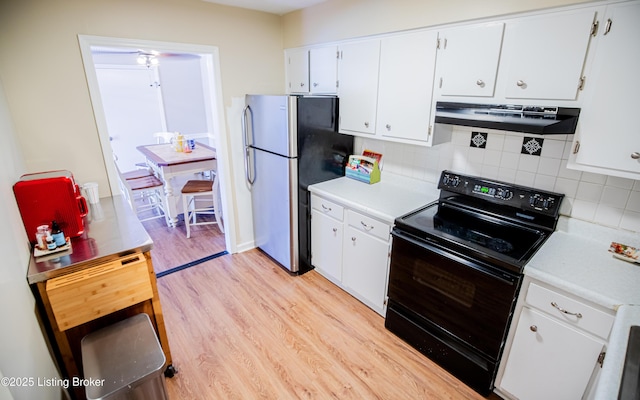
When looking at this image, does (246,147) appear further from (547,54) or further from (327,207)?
(547,54)

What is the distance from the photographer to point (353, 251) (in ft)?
8.42

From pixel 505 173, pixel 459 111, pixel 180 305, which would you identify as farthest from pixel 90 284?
pixel 505 173

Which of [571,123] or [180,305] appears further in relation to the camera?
[180,305]

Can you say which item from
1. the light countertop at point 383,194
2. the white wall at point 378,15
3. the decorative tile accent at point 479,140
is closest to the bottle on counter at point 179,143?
the white wall at point 378,15

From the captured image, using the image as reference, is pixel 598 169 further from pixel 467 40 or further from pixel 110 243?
pixel 110 243

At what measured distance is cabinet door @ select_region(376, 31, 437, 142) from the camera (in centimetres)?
208

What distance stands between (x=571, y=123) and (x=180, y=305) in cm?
296

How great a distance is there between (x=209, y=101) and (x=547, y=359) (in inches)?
126

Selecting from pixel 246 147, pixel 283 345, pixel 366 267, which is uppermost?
pixel 246 147

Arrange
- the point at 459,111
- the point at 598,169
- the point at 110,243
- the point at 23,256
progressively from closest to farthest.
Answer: the point at 23,256
the point at 598,169
the point at 110,243
the point at 459,111

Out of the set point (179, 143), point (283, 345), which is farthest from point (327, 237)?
point (179, 143)

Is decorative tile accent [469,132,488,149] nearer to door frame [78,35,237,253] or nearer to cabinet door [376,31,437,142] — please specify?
cabinet door [376,31,437,142]

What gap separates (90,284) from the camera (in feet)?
5.06

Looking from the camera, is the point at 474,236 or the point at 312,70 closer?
the point at 474,236
